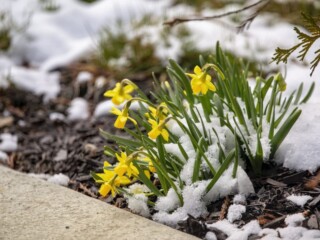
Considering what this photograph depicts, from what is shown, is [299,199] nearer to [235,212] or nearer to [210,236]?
[235,212]

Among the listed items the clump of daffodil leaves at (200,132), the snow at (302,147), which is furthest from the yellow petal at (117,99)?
the snow at (302,147)

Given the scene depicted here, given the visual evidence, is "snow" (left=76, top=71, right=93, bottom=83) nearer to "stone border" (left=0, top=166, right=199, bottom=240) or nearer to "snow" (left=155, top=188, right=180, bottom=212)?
"stone border" (left=0, top=166, right=199, bottom=240)

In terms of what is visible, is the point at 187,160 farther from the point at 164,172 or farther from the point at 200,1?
the point at 200,1

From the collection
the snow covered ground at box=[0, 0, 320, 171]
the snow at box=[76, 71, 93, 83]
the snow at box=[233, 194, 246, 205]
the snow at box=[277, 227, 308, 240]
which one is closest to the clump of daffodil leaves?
the snow at box=[233, 194, 246, 205]

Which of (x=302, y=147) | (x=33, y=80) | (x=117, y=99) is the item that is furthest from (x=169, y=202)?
(x=33, y=80)

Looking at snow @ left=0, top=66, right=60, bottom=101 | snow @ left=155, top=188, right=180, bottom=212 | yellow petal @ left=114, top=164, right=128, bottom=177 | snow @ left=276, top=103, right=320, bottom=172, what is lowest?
snow @ left=0, top=66, right=60, bottom=101

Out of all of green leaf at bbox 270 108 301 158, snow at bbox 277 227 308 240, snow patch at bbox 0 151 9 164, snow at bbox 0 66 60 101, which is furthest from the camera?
snow at bbox 0 66 60 101
